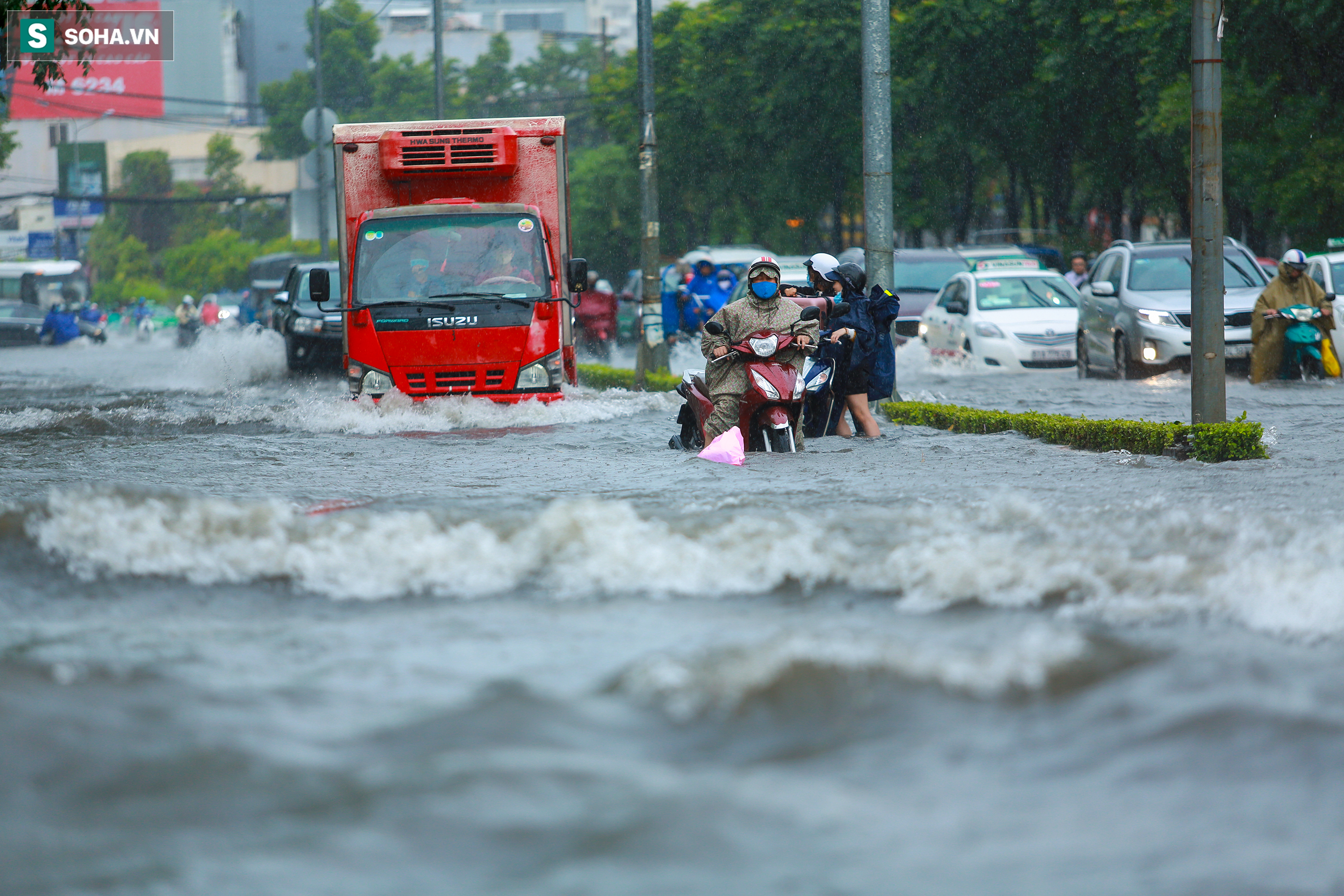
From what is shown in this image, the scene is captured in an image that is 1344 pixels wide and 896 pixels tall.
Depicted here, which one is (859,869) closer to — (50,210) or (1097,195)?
(1097,195)

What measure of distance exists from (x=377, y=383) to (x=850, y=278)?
14.1ft

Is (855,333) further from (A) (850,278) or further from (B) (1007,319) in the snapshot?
(B) (1007,319)

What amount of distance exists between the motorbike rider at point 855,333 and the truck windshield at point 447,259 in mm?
3147

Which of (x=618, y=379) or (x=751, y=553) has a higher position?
(x=618, y=379)

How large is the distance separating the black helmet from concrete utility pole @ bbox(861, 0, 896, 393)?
2.26 meters

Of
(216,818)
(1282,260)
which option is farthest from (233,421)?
(216,818)

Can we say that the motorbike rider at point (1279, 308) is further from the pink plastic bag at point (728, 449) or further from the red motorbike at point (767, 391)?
the pink plastic bag at point (728, 449)

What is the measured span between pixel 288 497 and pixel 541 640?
157 inches

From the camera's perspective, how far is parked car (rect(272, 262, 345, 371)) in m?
21.7

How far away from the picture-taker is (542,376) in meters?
14.3

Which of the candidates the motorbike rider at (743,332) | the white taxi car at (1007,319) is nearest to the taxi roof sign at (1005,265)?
the white taxi car at (1007,319)

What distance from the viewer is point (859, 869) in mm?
3662

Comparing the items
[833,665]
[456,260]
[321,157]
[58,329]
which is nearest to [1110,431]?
[456,260]

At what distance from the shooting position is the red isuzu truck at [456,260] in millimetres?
14141
